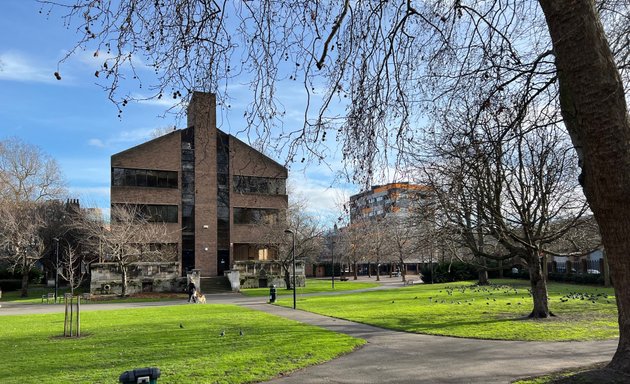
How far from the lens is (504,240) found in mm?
18625

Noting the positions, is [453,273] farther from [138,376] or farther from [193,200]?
[138,376]

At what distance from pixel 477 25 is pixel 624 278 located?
4182mm

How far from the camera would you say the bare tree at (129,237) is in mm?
40375

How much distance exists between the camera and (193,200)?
171 ft

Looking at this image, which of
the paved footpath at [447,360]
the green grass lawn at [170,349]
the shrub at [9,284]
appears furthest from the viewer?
the shrub at [9,284]

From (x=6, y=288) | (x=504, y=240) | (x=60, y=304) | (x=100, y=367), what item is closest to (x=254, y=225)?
(x=60, y=304)

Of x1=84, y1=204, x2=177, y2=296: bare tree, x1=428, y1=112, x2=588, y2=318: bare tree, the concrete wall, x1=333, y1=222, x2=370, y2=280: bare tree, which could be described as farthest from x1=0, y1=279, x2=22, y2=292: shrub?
x1=428, y1=112, x2=588, y2=318: bare tree

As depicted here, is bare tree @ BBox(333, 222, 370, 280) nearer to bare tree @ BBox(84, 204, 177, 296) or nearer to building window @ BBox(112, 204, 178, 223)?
building window @ BBox(112, 204, 178, 223)

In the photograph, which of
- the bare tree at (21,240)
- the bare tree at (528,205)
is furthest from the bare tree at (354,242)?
the bare tree at (528,205)

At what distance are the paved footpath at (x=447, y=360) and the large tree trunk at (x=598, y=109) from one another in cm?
448

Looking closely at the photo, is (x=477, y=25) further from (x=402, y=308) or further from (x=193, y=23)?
(x=402, y=308)

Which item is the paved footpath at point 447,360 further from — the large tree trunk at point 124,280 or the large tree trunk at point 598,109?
the large tree trunk at point 124,280

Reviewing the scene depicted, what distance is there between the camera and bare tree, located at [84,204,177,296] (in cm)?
4038

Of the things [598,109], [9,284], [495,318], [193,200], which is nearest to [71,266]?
[193,200]
